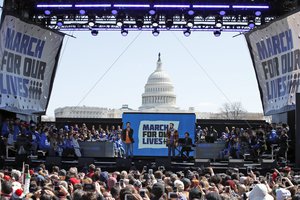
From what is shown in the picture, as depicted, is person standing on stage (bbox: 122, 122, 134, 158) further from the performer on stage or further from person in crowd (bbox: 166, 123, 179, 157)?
the performer on stage

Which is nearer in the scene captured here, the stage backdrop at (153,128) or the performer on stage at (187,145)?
the performer on stage at (187,145)

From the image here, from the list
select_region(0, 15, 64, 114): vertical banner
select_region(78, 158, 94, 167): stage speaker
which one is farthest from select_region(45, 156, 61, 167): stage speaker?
select_region(0, 15, 64, 114): vertical banner

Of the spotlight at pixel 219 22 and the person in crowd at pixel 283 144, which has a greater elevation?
the spotlight at pixel 219 22

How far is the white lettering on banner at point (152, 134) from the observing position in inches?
1132

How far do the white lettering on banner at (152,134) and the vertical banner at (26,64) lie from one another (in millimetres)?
5376

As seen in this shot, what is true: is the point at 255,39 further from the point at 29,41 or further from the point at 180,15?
the point at 29,41

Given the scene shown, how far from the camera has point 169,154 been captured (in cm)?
2734

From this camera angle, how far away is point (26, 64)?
2838cm

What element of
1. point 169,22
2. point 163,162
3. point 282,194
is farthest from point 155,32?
point 282,194

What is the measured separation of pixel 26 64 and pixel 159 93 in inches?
5187

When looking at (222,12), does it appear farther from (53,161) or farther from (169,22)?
(53,161)

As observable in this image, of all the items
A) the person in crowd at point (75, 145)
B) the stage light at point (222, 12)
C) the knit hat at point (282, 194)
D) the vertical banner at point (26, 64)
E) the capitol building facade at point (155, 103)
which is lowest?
the knit hat at point (282, 194)

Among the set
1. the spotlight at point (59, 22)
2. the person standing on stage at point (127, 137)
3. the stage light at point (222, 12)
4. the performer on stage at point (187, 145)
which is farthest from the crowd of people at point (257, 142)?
the spotlight at point (59, 22)

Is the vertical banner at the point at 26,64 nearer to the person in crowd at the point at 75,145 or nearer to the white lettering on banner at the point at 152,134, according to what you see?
the person in crowd at the point at 75,145
